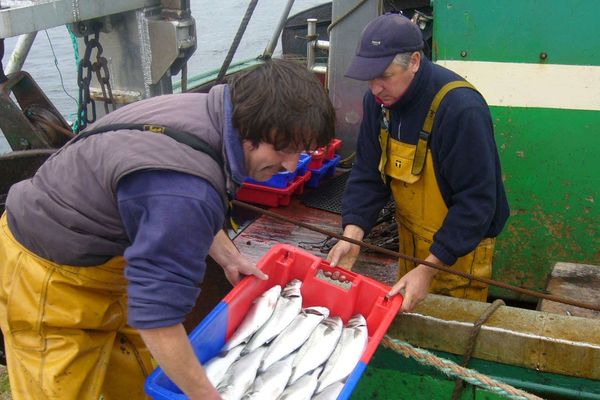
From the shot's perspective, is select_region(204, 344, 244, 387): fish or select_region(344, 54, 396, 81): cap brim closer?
select_region(204, 344, 244, 387): fish

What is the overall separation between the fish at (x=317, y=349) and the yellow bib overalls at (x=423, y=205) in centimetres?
96

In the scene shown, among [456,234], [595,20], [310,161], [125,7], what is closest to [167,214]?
[456,234]

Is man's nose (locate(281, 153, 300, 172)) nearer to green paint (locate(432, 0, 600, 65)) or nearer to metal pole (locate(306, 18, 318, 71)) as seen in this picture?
green paint (locate(432, 0, 600, 65))

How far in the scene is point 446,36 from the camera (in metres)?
3.91

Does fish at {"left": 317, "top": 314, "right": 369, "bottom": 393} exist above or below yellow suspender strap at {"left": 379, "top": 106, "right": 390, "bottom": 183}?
below

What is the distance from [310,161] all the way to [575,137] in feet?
7.93

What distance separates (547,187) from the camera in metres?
4.04

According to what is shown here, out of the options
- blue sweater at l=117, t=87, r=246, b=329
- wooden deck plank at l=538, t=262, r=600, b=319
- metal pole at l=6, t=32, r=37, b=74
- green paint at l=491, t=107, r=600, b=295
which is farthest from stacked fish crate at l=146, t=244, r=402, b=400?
metal pole at l=6, t=32, r=37, b=74

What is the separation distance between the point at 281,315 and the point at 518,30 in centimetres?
238

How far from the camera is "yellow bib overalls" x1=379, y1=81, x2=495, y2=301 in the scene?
124 inches

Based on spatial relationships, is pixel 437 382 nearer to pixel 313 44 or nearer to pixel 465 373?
pixel 465 373

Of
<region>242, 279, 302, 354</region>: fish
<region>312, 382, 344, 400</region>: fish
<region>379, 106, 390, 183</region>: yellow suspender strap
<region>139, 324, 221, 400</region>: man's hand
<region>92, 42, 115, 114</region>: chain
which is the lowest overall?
<region>312, 382, 344, 400</region>: fish

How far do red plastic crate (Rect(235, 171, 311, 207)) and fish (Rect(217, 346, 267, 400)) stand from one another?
111 inches

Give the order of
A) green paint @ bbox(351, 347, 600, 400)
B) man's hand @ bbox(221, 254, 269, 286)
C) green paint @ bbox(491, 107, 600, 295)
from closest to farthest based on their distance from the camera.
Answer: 1. man's hand @ bbox(221, 254, 269, 286)
2. green paint @ bbox(351, 347, 600, 400)
3. green paint @ bbox(491, 107, 600, 295)
